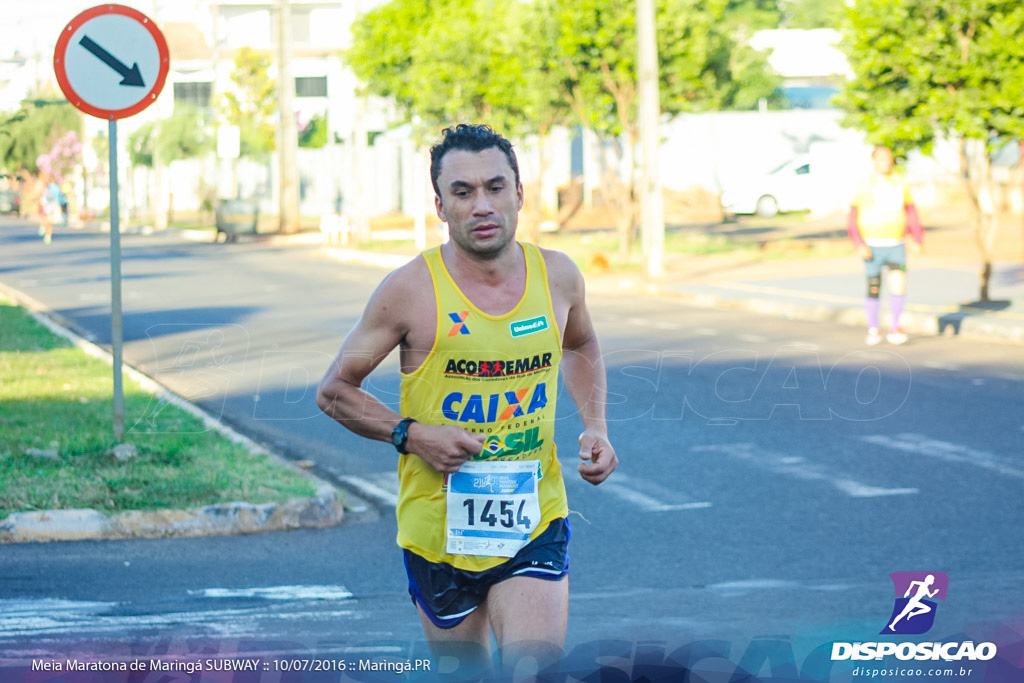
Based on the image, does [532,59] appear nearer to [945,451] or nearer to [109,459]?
[945,451]

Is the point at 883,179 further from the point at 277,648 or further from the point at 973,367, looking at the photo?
the point at 277,648

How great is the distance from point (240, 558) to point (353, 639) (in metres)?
1.76

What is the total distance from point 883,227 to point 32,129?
877cm

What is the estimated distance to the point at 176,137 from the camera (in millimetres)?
60781

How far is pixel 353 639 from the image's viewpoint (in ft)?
19.4

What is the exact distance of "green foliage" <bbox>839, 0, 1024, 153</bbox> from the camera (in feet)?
57.7

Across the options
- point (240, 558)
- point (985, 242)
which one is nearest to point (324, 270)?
point (985, 242)

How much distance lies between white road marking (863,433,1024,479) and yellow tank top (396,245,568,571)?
5.92 m

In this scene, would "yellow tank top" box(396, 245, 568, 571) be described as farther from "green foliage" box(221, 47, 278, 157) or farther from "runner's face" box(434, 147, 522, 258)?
"green foliage" box(221, 47, 278, 157)

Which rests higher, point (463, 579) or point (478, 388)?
point (478, 388)

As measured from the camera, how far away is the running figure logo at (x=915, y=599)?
4938 millimetres

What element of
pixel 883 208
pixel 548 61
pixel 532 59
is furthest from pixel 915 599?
pixel 532 59

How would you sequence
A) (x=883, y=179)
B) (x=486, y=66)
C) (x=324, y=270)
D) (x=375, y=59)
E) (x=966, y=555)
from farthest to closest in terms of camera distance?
(x=375, y=59), (x=486, y=66), (x=324, y=270), (x=883, y=179), (x=966, y=555)

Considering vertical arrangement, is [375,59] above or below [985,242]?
above
